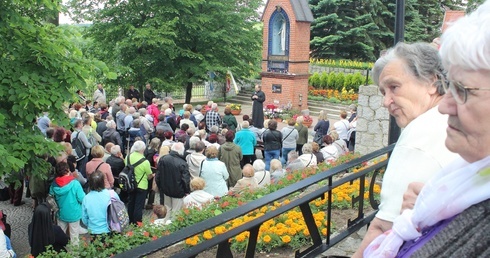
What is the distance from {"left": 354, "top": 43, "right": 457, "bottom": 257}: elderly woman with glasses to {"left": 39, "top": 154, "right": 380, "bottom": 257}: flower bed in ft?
6.50

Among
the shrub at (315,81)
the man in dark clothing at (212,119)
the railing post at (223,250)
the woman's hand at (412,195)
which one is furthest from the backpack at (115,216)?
the shrub at (315,81)

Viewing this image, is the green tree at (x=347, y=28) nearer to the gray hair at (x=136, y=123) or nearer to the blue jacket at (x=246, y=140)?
the blue jacket at (x=246, y=140)

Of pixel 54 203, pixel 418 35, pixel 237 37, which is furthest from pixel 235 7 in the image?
pixel 54 203

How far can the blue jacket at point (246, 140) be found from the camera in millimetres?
11227

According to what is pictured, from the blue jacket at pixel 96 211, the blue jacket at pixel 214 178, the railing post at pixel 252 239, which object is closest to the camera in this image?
the railing post at pixel 252 239

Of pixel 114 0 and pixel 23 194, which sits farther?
pixel 114 0

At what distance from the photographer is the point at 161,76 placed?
2195cm

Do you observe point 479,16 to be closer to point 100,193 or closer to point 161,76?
point 100,193

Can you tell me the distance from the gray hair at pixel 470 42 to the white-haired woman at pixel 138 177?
7.31 meters

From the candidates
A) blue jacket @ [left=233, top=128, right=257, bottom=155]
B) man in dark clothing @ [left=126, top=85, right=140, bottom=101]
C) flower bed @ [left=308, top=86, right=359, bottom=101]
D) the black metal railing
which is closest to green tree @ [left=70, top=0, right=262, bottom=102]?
man in dark clothing @ [left=126, top=85, right=140, bottom=101]

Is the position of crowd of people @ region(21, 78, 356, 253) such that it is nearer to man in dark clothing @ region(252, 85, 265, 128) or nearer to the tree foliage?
man in dark clothing @ region(252, 85, 265, 128)

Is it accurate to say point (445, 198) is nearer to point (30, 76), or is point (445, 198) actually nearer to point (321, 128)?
point (30, 76)

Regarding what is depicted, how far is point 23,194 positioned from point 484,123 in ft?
36.5

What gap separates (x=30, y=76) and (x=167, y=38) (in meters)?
14.5
